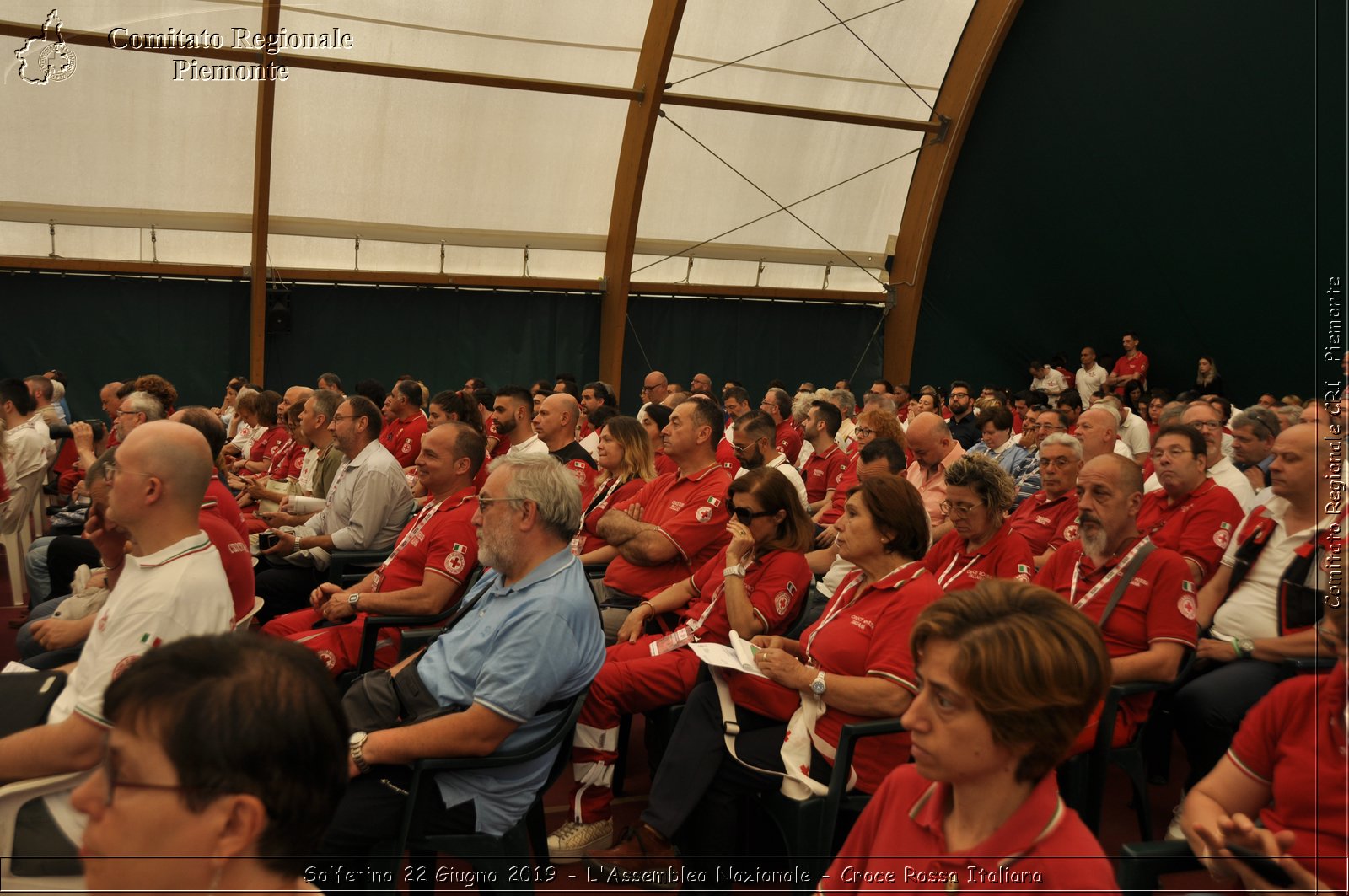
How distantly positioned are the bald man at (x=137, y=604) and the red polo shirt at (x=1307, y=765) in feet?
7.13

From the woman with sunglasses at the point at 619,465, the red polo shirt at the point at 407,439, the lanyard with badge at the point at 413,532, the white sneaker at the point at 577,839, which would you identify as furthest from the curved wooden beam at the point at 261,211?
the white sneaker at the point at 577,839

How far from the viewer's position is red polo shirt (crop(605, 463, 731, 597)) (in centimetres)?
408

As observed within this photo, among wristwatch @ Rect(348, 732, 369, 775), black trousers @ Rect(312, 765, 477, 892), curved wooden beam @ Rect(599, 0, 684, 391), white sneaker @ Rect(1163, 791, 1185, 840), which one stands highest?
curved wooden beam @ Rect(599, 0, 684, 391)

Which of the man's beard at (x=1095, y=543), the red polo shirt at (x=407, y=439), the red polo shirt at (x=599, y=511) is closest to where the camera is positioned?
the man's beard at (x=1095, y=543)

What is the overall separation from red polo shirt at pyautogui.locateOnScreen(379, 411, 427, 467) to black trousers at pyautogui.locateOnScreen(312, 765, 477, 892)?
15.3 ft

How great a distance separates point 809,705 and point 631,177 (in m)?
10.1

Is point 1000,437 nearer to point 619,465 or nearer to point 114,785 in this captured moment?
point 619,465

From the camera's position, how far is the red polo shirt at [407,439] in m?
7.06

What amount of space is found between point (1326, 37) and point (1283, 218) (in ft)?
5.67

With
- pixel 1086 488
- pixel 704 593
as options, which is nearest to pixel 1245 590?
pixel 1086 488

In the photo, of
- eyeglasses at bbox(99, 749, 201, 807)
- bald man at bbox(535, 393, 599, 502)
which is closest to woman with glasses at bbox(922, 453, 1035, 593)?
bald man at bbox(535, 393, 599, 502)

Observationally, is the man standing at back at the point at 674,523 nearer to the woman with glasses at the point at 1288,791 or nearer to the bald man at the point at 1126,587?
the bald man at the point at 1126,587

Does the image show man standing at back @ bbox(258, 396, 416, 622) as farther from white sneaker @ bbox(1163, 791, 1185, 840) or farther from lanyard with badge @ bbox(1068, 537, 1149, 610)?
white sneaker @ bbox(1163, 791, 1185, 840)

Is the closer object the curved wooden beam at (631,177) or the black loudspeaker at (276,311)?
the curved wooden beam at (631,177)
